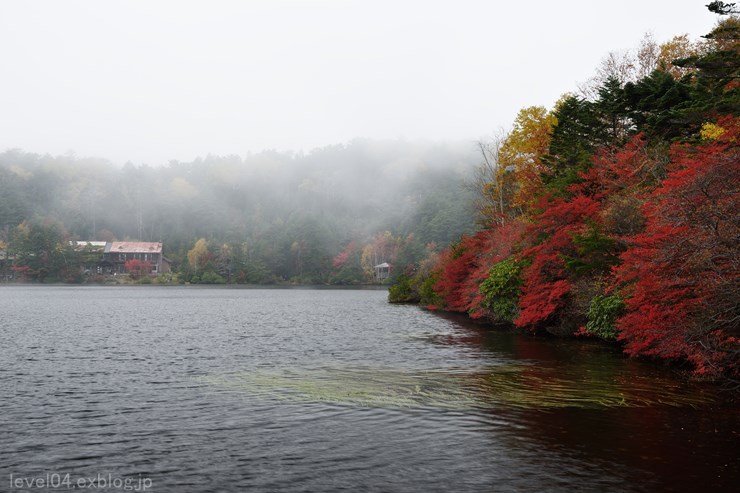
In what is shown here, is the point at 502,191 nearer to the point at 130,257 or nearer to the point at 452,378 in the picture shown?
the point at 452,378

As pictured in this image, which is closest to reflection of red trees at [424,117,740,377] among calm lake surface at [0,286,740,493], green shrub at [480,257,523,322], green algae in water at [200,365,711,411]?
green shrub at [480,257,523,322]

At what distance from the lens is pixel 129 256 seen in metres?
157

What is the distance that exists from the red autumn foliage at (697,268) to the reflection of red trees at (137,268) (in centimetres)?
14604

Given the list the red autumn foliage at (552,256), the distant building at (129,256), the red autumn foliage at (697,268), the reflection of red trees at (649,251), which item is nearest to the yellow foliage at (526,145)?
the reflection of red trees at (649,251)

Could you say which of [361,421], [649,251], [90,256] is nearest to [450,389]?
[361,421]

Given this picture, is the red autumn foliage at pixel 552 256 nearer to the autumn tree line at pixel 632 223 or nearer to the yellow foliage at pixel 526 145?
the autumn tree line at pixel 632 223

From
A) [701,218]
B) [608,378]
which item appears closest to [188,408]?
[608,378]

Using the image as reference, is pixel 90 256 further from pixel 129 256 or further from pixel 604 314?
pixel 604 314

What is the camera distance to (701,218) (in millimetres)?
17141

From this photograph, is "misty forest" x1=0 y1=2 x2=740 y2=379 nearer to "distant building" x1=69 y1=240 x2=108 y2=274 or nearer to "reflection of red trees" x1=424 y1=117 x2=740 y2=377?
"reflection of red trees" x1=424 y1=117 x2=740 y2=377

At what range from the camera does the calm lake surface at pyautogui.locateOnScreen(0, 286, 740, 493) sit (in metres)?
11.2

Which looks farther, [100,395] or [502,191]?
[502,191]

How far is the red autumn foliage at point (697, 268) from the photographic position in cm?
1686

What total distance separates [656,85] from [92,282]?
142853 mm
